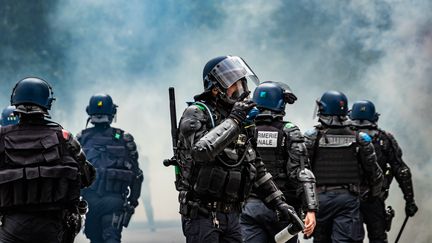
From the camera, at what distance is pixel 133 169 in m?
10.2

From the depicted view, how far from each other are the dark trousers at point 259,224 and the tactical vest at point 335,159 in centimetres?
136

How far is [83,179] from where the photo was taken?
18.4 ft

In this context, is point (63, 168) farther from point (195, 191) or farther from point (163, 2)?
point (163, 2)

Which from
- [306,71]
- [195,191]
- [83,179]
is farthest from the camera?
[306,71]

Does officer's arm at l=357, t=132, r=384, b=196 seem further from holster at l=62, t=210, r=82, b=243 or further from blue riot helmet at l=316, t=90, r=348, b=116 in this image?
holster at l=62, t=210, r=82, b=243

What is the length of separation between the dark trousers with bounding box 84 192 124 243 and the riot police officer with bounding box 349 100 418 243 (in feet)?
9.50

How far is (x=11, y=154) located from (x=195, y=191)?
4.22 feet

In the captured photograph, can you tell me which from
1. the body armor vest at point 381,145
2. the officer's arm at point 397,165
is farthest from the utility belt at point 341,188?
the officer's arm at point 397,165

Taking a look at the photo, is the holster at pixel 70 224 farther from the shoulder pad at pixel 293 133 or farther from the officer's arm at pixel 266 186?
the shoulder pad at pixel 293 133

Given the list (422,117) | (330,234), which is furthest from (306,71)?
(330,234)

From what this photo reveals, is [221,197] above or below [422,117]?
below

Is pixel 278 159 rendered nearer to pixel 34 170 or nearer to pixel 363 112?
pixel 34 170

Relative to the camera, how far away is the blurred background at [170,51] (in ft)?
51.4

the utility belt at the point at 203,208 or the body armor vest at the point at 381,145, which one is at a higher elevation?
the body armor vest at the point at 381,145
